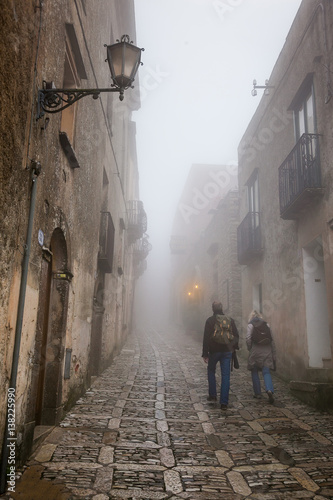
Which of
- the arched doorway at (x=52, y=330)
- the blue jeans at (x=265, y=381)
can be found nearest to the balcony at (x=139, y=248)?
the blue jeans at (x=265, y=381)

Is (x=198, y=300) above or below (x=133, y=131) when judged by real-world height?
below

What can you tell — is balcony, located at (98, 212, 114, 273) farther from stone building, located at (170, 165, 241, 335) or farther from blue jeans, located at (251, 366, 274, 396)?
stone building, located at (170, 165, 241, 335)

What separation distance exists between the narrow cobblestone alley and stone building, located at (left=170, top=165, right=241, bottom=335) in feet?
25.1

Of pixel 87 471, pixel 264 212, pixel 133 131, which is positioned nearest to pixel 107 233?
pixel 264 212

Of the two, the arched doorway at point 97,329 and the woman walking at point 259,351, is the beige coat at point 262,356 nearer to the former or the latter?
the woman walking at point 259,351

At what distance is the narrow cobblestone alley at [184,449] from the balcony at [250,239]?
4608 millimetres

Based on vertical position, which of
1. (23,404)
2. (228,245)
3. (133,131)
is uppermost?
(133,131)

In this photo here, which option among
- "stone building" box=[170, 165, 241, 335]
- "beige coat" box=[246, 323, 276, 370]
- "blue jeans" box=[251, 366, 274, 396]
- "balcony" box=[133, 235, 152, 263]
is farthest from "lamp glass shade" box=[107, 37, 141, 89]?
"balcony" box=[133, 235, 152, 263]

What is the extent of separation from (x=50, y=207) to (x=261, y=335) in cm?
455

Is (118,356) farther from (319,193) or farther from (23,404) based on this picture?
(23,404)

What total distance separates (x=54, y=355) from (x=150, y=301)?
5141 cm

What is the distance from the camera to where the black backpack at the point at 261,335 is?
743 cm

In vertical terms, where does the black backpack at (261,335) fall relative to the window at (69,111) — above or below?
below

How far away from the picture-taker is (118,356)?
43.9 ft
